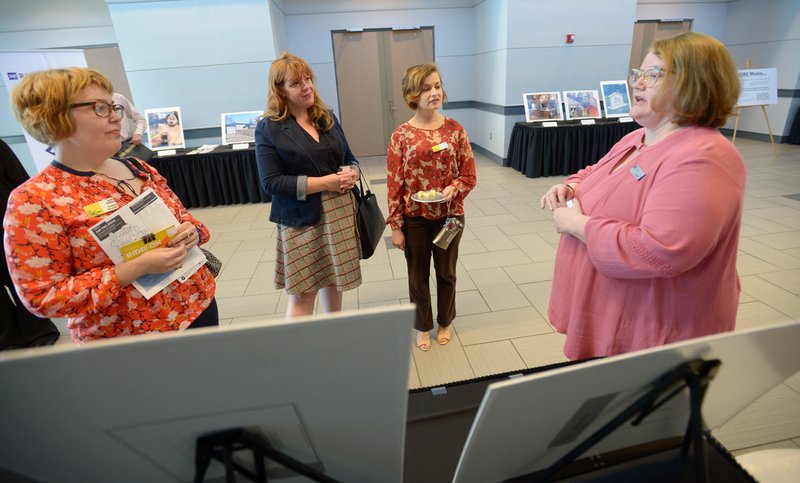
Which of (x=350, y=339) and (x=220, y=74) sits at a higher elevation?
(x=220, y=74)

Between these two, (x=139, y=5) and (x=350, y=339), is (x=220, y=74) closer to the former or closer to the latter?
(x=139, y=5)

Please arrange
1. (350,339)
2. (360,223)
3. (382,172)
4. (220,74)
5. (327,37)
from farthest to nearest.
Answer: (327,37)
(382,172)
(220,74)
(360,223)
(350,339)

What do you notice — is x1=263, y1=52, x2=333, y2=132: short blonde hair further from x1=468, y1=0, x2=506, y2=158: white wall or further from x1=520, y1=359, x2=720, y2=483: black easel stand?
x1=468, y1=0, x2=506, y2=158: white wall

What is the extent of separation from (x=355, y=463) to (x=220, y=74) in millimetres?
6147

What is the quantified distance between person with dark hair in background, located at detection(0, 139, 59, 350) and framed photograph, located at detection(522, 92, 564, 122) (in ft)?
18.2

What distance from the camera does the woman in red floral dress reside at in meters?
1.82

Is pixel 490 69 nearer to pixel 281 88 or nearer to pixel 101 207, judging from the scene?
pixel 281 88

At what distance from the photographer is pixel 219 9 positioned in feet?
17.4

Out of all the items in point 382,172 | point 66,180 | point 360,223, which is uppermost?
point 66,180

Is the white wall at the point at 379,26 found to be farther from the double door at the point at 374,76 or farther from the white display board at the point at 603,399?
the white display board at the point at 603,399

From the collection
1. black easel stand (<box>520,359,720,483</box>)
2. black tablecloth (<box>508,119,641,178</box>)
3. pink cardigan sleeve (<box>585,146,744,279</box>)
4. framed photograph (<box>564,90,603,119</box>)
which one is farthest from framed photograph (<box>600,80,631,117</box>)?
black easel stand (<box>520,359,720,483</box>)

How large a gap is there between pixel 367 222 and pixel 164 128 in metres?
4.86

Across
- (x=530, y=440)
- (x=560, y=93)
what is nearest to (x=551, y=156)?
(x=560, y=93)

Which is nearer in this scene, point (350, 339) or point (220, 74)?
point (350, 339)
